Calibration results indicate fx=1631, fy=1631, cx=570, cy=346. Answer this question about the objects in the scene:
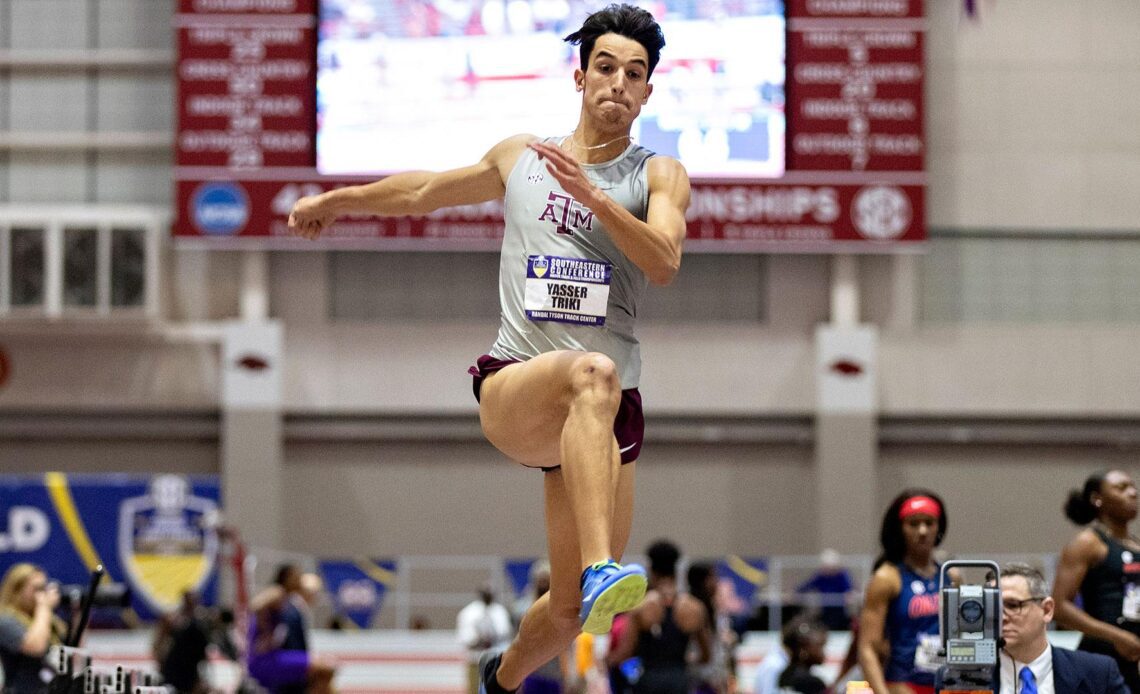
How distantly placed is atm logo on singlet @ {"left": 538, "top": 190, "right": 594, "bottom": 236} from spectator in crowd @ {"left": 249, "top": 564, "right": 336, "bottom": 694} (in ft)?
21.3

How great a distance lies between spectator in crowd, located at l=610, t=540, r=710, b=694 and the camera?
9.35 metres

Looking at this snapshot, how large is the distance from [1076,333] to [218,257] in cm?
1239

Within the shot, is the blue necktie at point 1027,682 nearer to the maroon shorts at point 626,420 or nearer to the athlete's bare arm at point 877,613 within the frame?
the maroon shorts at point 626,420

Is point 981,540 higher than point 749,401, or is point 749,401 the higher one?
point 749,401

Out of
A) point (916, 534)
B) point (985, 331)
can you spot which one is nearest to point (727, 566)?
point (985, 331)

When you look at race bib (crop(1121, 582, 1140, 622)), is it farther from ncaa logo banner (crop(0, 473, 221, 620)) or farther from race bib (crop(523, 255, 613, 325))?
ncaa logo banner (crop(0, 473, 221, 620))

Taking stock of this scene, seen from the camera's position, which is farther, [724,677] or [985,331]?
[985,331]

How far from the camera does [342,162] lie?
22.4 meters

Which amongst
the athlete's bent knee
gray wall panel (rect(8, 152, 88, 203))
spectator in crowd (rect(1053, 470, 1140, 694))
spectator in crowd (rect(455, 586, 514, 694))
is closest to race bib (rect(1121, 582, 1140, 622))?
spectator in crowd (rect(1053, 470, 1140, 694))

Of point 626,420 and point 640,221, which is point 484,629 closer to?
point 626,420

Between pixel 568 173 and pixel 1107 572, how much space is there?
397cm

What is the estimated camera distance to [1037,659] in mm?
5461

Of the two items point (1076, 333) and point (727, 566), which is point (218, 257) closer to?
point (727, 566)

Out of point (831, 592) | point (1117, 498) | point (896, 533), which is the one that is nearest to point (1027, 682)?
point (896, 533)
